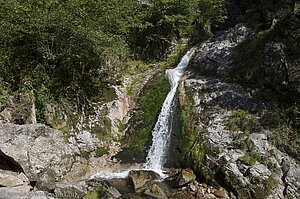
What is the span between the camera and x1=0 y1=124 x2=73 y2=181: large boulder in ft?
17.1

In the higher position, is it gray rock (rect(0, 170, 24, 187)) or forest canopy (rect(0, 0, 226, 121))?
forest canopy (rect(0, 0, 226, 121))

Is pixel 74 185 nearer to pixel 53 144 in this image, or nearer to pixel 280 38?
pixel 53 144

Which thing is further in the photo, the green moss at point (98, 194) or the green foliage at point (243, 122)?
the green foliage at point (243, 122)

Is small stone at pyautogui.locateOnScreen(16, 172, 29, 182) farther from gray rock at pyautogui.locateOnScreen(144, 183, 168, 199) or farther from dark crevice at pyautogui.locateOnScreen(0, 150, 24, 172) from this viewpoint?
gray rock at pyautogui.locateOnScreen(144, 183, 168, 199)

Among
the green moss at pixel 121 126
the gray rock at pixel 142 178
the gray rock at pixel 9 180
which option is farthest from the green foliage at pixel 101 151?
the gray rock at pixel 9 180

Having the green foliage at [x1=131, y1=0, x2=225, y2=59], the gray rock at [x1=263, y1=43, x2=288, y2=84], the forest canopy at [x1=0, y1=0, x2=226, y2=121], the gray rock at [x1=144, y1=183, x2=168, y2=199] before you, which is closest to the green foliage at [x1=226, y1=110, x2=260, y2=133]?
the gray rock at [x1=263, y1=43, x2=288, y2=84]

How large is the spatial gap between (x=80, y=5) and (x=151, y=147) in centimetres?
627

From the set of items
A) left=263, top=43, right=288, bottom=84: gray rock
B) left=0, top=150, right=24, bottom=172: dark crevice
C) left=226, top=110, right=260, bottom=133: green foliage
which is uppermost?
left=263, top=43, right=288, bottom=84: gray rock

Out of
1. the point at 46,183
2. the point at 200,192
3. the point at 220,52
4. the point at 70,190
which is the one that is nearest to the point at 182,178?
the point at 200,192

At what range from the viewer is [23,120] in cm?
634

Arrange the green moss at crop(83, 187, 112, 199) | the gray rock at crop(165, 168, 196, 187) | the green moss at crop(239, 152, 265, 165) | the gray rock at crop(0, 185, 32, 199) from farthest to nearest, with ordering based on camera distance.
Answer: the gray rock at crop(165, 168, 196, 187) → the green moss at crop(239, 152, 265, 165) → the green moss at crop(83, 187, 112, 199) → the gray rock at crop(0, 185, 32, 199)

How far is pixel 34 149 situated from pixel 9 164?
29.8 inches

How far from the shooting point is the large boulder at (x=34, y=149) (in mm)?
5203

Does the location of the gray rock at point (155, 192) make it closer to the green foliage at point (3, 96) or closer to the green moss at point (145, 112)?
the green moss at point (145, 112)
